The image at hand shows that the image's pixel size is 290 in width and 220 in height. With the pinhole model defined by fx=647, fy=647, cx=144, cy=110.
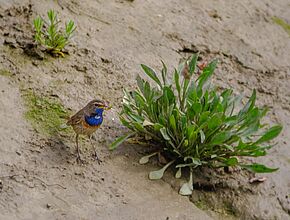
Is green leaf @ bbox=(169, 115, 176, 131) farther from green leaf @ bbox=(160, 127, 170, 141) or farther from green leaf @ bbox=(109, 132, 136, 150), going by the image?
green leaf @ bbox=(109, 132, 136, 150)

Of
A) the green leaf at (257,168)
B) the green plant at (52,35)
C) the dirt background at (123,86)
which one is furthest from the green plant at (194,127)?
the green plant at (52,35)

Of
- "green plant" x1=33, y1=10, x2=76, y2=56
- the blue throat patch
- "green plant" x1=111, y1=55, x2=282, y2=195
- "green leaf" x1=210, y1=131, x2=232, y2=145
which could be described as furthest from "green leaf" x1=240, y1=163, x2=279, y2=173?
"green plant" x1=33, y1=10, x2=76, y2=56

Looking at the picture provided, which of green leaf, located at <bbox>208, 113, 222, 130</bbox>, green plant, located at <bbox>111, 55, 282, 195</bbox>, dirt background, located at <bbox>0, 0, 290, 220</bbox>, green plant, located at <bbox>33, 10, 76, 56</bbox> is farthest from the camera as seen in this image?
green plant, located at <bbox>33, 10, 76, 56</bbox>

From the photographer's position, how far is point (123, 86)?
6449 mm

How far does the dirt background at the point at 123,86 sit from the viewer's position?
5.18 m

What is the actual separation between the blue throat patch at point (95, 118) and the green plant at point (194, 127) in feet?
0.86

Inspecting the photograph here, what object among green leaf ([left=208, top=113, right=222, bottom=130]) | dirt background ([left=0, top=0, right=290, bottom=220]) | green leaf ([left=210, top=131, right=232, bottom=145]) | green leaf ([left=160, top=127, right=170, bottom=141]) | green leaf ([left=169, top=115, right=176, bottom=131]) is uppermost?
green leaf ([left=208, top=113, right=222, bottom=130])

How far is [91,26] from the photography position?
23.1 feet

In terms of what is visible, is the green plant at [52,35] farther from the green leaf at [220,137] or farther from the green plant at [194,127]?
the green leaf at [220,137]

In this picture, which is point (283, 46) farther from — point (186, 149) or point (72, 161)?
point (72, 161)

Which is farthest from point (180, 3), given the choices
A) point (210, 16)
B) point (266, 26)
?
point (266, 26)

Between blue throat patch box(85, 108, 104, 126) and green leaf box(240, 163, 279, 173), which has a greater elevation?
green leaf box(240, 163, 279, 173)

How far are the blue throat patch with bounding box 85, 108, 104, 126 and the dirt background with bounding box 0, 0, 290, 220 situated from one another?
0.31 metres

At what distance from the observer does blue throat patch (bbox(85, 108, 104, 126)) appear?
5.41m
